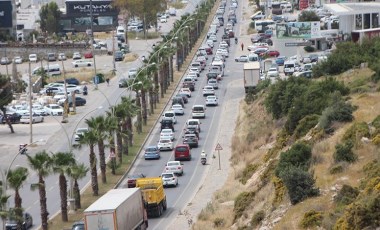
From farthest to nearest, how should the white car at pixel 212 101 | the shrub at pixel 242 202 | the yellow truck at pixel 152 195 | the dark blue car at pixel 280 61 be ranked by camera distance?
the dark blue car at pixel 280 61, the white car at pixel 212 101, the yellow truck at pixel 152 195, the shrub at pixel 242 202

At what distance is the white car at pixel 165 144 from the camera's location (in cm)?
9031

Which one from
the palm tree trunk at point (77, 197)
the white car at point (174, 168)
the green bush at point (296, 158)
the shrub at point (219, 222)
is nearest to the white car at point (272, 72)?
the white car at point (174, 168)

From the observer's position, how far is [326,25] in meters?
156

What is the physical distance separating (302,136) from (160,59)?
5392 cm

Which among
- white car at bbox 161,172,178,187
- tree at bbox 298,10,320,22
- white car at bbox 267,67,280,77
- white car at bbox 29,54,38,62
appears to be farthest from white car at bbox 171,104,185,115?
white car at bbox 29,54,38,62

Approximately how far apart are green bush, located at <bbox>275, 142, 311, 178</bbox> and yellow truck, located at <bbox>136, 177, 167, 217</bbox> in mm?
8672

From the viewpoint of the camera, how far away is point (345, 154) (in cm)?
5341

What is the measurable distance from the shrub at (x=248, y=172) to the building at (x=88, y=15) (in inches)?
4839

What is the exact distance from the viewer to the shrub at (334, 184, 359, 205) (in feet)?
152

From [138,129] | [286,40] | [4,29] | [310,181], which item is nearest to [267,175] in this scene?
[310,181]

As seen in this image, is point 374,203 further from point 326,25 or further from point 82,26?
point 82,26

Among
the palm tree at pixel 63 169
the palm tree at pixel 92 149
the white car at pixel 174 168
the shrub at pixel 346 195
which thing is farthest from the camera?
the white car at pixel 174 168

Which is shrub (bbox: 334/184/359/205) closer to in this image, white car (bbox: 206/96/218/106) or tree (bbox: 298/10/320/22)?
white car (bbox: 206/96/218/106)

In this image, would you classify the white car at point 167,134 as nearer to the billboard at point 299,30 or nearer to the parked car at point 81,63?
the billboard at point 299,30
